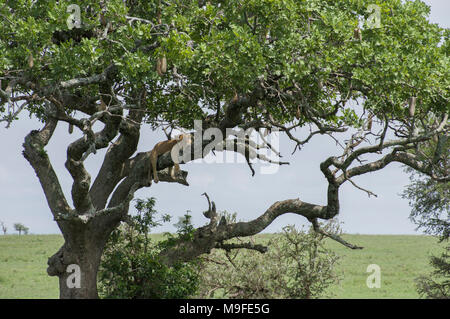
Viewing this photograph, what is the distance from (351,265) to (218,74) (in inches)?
1305

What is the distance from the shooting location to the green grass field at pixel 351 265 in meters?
33.8

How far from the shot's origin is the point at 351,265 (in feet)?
143

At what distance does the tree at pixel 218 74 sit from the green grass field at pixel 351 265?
9723 mm

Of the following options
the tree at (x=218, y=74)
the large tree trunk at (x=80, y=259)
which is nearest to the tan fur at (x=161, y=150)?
the tree at (x=218, y=74)

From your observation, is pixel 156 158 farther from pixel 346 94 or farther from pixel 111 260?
pixel 346 94

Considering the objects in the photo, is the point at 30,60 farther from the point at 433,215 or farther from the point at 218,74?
the point at 433,215

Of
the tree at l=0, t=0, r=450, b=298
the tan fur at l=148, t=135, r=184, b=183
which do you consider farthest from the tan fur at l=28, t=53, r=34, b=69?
the tan fur at l=148, t=135, r=184, b=183

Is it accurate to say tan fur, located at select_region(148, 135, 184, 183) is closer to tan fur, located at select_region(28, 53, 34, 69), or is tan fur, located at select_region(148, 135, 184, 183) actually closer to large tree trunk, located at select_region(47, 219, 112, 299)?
large tree trunk, located at select_region(47, 219, 112, 299)

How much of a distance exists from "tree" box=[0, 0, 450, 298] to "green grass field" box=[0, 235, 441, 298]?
9.72 meters

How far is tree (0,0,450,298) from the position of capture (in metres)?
13.2

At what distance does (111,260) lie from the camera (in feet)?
56.5
